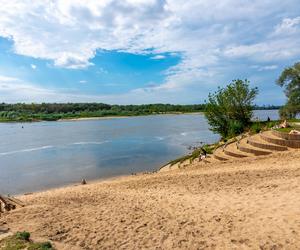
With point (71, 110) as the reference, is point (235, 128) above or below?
below

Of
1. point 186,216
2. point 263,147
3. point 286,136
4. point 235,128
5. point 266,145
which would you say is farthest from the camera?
point 235,128

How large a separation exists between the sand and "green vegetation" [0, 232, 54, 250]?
1.86 ft

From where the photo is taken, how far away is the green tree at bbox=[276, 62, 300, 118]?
42031mm

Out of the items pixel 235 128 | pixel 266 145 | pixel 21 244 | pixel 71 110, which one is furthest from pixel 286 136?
→ pixel 71 110

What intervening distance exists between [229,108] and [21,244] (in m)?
36.2

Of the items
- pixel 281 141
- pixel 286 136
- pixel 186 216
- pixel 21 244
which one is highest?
pixel 286 136

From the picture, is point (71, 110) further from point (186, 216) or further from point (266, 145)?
point (186, 216)

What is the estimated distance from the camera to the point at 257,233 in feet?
26.7

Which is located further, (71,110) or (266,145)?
(71,110)

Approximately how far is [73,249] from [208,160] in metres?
16.5

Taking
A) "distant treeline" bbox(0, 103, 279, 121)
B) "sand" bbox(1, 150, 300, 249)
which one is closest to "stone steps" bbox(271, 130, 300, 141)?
"sand" bbox(1, 150, 300, 249)

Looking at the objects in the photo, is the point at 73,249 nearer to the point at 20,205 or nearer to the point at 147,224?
the point at 147,224

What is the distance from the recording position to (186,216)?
33.5ft

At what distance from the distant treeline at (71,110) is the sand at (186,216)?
137 m
